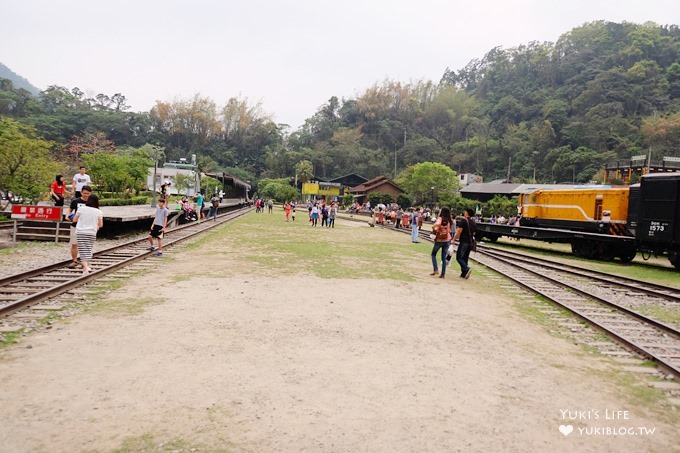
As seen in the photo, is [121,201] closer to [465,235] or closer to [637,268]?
[465,235]

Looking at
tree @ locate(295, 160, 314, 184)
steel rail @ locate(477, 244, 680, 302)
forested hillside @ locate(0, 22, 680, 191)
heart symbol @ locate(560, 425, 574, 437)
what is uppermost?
forested hillside @ locate(0, 22, 680, 191)

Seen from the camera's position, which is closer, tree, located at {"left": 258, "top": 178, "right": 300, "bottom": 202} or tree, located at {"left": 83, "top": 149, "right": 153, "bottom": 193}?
tree, located at {"left": 83, "top": 149, "right": 153, "bottom": 193}

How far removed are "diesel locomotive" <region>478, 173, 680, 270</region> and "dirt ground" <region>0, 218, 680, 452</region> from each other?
37.3 feet

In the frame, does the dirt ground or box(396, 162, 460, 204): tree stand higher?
box(396, 162, 460, 204): tree

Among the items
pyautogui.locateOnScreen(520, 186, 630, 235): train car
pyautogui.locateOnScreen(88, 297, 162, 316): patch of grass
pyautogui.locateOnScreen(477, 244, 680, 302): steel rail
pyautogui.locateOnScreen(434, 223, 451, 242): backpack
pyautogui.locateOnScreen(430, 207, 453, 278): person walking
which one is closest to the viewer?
pyautogui.locateOnScreen(88, 297, 162, 316): patch of grass

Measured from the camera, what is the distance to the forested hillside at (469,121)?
2899 inches

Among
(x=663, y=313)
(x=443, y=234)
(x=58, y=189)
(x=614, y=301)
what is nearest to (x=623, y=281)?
(x=614, y=301)

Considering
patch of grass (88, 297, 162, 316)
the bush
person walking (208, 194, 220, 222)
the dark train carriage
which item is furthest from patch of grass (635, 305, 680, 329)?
the bush

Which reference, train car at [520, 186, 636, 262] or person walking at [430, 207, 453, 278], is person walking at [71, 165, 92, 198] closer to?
person walking at [430, 207, 453, 278]

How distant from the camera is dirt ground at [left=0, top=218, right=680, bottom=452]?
128 inches

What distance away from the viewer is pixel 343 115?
11812cm

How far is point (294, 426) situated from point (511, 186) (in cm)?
5731

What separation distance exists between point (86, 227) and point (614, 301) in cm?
1060

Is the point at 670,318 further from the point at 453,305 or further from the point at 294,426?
the point at 294,426
